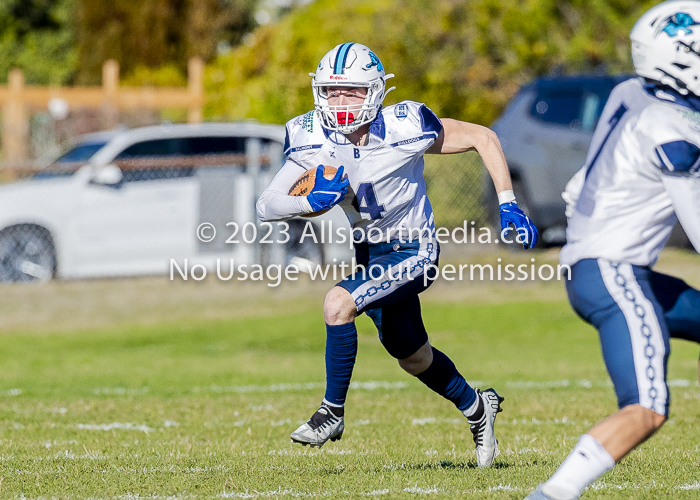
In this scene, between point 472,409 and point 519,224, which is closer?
point 519,224

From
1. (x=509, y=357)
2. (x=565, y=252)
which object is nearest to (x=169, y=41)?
(x=509, y=357)

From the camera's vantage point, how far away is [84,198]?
12242mm

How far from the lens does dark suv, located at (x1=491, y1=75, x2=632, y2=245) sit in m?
13.0

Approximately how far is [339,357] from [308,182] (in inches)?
31.5

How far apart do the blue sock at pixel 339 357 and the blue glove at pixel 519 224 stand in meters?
0.82

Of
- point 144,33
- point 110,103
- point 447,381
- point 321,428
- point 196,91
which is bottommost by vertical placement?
point 321,428

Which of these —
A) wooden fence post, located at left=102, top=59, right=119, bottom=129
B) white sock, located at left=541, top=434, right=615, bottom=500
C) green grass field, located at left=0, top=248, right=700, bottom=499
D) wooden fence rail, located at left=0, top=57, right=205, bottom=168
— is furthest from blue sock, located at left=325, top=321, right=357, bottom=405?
wooden fence rail, located at left=0, top=57, right=205, bottom=168

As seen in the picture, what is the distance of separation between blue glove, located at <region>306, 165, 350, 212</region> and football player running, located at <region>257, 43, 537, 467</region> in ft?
0.18

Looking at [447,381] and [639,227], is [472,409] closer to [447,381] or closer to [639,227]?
[447,381]

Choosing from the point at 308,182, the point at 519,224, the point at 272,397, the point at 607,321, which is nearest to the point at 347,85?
the point at 308,182

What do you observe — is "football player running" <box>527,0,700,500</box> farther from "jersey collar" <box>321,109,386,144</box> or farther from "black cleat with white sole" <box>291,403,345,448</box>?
"black cleat with white sole" <box>291,403,345,448</box>

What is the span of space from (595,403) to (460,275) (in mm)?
6503

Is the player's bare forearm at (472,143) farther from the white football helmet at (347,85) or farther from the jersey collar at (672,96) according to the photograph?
the jersey collar at (672,96)

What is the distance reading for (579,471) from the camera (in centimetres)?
361
